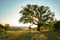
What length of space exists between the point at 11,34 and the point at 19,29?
189 mm

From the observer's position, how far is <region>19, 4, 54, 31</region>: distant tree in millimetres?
2250

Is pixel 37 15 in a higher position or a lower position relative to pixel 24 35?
higher

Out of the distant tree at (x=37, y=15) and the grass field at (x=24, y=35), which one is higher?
the distant tree at (x=37, y=15)

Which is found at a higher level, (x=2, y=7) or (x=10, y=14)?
(x=2, y=7)

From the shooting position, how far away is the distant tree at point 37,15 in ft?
7.38

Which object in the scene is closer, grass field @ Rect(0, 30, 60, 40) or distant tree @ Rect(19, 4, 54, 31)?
grass field @ Rect(0, 30, 60, 40)

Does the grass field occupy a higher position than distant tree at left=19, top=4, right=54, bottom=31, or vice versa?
distant tree at left=19, top=4, right=54, bottom=31

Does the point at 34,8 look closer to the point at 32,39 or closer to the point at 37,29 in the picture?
the point at 37,29

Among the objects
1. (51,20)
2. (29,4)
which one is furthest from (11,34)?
(51,20)

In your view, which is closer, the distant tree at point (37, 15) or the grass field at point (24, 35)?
the grass field at point (24, 35)

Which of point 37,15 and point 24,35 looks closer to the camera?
point 24,35

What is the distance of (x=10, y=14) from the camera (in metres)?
2.25

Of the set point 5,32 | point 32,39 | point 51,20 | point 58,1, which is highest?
point 58,1

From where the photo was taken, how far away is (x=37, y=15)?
2262mm
